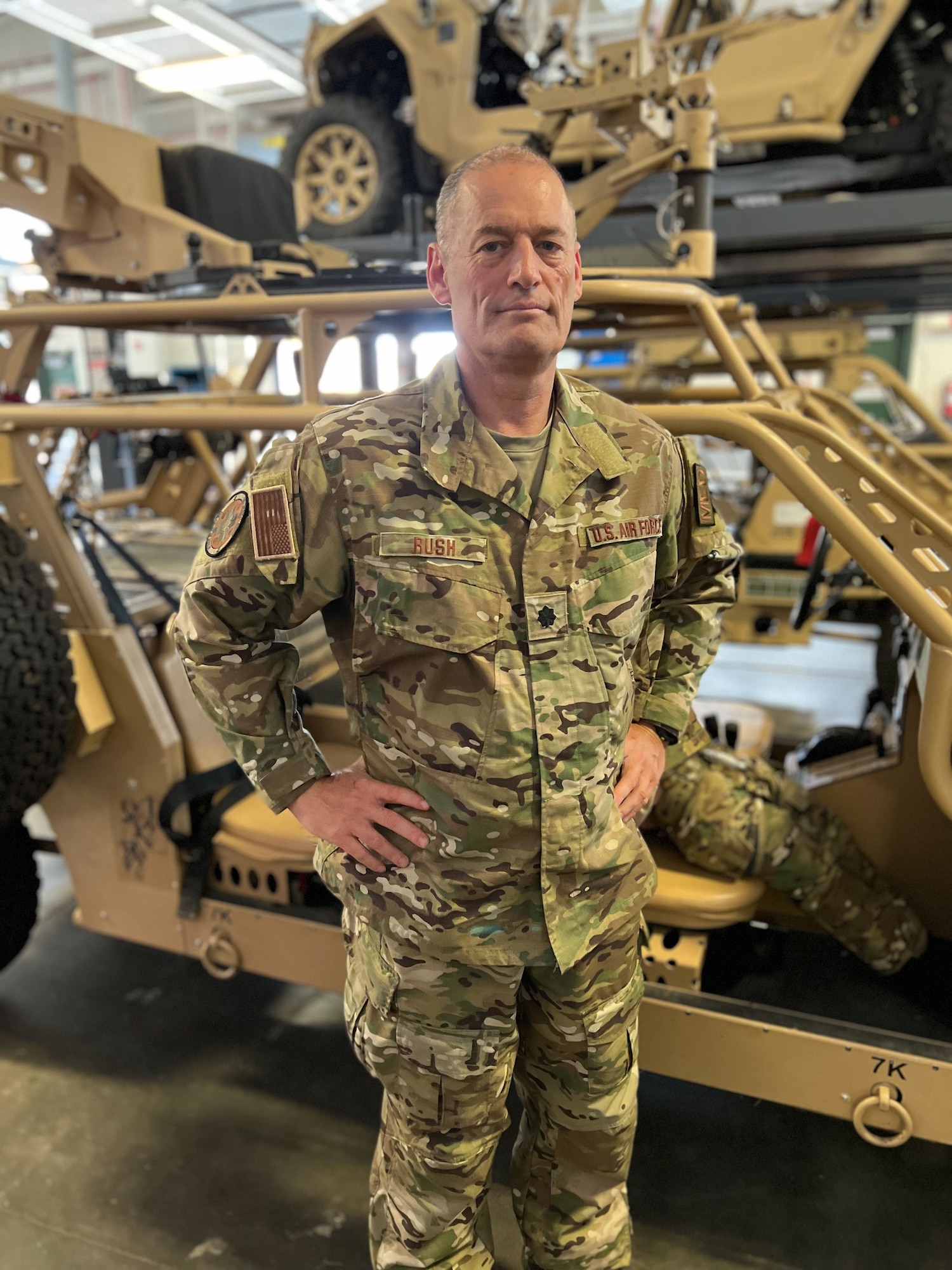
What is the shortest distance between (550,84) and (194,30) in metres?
6.65

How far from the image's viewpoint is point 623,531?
4.58ft

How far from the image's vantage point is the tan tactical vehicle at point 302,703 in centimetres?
176

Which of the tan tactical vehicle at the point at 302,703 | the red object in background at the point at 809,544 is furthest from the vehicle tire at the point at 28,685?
the red object in background at the point at 809,544

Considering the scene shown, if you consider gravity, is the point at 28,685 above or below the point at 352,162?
below

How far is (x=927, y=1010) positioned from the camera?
198 cm

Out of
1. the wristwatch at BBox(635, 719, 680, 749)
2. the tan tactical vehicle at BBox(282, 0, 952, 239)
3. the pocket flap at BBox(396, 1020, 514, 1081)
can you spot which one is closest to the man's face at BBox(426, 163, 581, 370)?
the wristwatch at BBox(635, 719, 680, 749)

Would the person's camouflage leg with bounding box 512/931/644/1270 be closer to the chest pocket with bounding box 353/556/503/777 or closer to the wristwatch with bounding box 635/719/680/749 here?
the wristwatch with bounding box 635/719/680/749

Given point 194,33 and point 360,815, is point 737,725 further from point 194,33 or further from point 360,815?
point 194,33

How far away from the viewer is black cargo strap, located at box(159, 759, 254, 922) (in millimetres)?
2355

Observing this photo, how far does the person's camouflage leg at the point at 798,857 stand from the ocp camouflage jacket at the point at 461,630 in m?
0.68

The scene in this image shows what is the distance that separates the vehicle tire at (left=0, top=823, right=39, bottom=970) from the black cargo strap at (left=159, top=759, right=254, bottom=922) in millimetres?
577

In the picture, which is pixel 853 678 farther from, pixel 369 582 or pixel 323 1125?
pixel 369 582

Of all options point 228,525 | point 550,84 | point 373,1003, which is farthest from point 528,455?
point 550,84

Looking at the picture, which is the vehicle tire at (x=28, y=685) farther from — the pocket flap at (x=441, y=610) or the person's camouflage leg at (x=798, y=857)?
the person's camouflage leg at (x=798, y=857)
